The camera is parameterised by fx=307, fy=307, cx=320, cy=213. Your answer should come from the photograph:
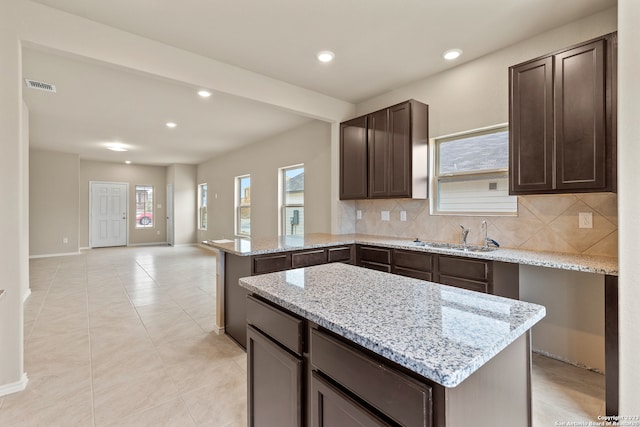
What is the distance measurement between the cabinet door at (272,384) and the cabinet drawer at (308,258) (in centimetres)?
157

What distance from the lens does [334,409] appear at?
98 centimetres

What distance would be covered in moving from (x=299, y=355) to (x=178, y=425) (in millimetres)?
1199

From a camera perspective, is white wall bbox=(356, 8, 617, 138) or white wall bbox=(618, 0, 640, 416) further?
white wall bbox=(356, 8, 617, 138)

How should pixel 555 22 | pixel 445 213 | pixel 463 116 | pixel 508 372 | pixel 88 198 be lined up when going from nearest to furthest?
pixel 508 372
pixel 555 22
pixel 463 116
pixel 445 213
pixel 88 198

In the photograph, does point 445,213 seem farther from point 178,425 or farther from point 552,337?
point 178,425

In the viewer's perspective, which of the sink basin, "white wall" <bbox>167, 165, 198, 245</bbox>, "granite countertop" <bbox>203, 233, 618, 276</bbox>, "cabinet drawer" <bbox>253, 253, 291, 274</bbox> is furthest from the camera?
"white wall" <bbox>167, 165, 198, 245</bbox>

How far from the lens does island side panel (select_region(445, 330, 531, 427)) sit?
0.76m

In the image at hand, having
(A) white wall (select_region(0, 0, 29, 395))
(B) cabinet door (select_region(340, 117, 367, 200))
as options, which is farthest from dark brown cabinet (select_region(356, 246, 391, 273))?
(A) white wall (select_region(0, 0, 29, 395))

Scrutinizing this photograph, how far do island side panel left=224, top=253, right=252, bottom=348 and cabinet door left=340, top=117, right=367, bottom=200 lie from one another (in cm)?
178

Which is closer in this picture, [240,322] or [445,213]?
[240,322]

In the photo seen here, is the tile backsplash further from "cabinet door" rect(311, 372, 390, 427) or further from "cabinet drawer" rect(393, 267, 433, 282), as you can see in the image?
"cabinet door" rect(311, 372, 390, 427)

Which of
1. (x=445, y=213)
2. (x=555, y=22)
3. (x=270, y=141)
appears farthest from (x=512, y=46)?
(x=270, y=141)

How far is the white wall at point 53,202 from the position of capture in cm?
714

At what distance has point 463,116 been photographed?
3.15 meters
